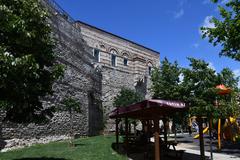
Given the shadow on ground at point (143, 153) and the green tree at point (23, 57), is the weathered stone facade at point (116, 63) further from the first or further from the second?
the green tree at point (23, 57)

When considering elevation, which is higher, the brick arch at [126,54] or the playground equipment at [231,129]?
the brick arch at [126,54]

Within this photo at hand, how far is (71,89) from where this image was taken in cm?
2636

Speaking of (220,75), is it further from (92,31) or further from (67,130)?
(92,31)

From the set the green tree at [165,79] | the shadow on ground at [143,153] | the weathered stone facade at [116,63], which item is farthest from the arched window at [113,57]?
the shadow on ground at [143,153]

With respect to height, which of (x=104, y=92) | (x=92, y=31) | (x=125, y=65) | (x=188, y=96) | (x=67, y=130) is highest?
(x=92, y=31)

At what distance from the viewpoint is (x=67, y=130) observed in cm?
2488

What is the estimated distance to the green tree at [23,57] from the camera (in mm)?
8227

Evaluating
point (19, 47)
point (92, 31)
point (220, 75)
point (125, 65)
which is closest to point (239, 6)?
point (220, 75)

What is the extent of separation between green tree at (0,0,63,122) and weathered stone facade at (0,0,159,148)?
707cm

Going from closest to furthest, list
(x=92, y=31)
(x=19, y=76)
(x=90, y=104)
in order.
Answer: (x=19, y=76) → (x=90, y=104) → (x=92, y=31)

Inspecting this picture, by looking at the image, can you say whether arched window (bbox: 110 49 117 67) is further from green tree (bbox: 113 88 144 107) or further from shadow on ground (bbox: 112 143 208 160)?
shadow on ground (bbox: 112 143 208 160)

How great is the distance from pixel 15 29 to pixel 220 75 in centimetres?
1031

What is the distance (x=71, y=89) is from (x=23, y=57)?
18166mm

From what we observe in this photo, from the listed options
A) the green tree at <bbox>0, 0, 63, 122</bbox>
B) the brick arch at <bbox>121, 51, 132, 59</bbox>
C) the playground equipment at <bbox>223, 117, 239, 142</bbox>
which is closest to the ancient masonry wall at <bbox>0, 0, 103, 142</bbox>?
the green tree at <bbox>0, 0, 63, 122</bbox>
